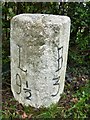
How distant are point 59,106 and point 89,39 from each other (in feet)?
5.00

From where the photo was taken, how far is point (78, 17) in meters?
4.59

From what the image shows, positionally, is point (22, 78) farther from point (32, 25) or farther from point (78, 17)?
point (78, 17)

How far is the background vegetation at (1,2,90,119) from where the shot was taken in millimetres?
3648

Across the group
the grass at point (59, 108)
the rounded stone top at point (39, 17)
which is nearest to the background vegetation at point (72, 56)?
the grass at point (59, 108)

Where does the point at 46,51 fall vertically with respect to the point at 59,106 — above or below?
above

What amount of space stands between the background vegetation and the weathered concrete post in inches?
7.8

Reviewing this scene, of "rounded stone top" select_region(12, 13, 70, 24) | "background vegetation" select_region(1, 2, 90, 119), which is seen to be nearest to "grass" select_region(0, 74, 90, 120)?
"background vegetation" select_region(1, 2, 90, 119)

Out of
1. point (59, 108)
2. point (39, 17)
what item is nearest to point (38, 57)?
point (39, 17)

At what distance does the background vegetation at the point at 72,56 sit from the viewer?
3.65 metres

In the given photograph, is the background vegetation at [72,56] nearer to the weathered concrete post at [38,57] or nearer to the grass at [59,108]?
the grass at [59,108]

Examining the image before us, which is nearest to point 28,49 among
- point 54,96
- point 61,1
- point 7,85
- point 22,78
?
point 22,78

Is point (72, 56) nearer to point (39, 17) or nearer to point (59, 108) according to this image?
point (59, 108)

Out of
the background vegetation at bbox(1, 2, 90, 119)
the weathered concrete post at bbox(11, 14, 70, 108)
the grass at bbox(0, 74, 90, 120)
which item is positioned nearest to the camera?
the weathered concrete post at bbox(11, 14, 70, 108)

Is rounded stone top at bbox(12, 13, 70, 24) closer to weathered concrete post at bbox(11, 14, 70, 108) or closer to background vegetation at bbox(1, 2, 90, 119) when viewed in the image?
weathered concrete post at bbox(11, 14, 70, 108)
